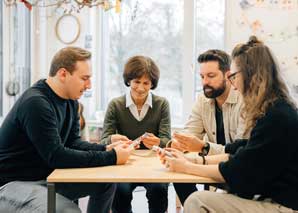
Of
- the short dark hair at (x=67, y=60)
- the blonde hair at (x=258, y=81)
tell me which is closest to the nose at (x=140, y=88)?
the short dark hair at (x=67, y=60)

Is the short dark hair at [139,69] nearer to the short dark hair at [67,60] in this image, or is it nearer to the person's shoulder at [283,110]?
the short dark hair at [67,60]

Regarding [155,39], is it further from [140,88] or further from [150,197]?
[150,197]

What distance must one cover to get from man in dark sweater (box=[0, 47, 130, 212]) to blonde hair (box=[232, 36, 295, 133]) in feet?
2.13

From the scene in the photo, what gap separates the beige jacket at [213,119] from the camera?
2582mm

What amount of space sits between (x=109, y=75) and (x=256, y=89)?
276 centimetres

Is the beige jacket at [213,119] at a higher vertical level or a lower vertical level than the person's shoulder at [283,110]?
lower

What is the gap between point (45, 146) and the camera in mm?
2020

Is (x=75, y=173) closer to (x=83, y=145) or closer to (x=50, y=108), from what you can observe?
(x=50, y=108)

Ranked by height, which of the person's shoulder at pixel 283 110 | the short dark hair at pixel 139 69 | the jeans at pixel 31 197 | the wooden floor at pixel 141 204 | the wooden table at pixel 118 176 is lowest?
the wooden floor at pixel 141 204

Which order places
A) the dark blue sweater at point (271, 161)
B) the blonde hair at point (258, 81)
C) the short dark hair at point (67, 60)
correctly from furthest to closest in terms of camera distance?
1. the short dark hair at point (67, 60)
2. the blonde hair at point (258, 81)
3. the dark blue sweater at point (271, 161)

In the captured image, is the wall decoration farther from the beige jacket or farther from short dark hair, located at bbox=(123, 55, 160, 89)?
the beige jacket

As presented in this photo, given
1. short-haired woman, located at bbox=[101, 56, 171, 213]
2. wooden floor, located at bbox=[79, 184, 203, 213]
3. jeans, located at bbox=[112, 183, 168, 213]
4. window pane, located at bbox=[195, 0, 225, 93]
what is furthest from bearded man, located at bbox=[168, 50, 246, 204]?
window pane, located at bbox=[195, 0, 225, 93]

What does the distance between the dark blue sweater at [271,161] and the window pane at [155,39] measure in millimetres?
2454

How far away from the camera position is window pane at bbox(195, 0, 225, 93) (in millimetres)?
3963
